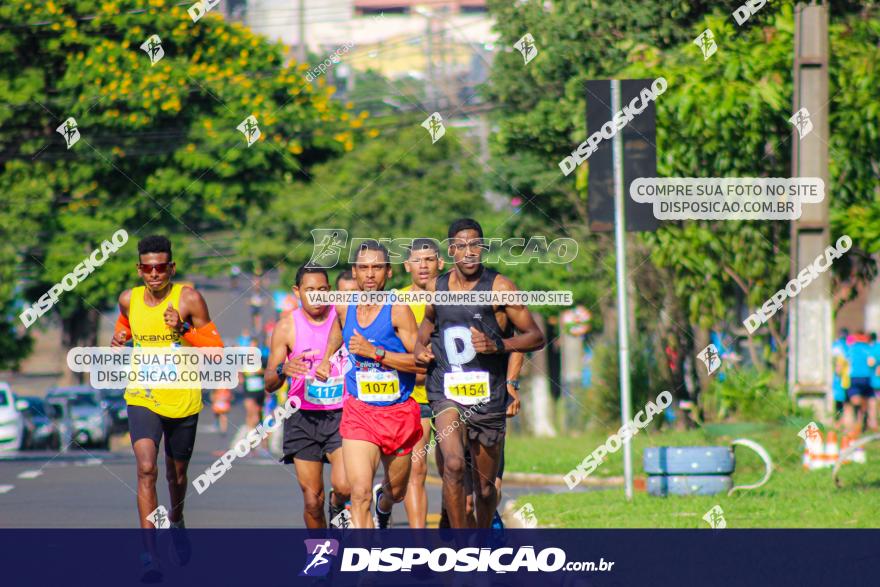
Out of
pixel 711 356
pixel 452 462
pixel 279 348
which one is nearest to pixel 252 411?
pixel 711 356

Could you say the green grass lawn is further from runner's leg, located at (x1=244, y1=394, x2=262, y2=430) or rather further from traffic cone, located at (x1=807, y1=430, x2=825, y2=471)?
runner's leg, located at (x1=244, y1=394, x2=262, y2=430)

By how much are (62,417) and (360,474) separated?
22555mm

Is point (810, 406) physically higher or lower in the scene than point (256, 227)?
lower

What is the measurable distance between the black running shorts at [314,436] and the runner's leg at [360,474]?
679mm

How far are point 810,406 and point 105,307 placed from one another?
988 inches

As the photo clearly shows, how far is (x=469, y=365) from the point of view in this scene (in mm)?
10523

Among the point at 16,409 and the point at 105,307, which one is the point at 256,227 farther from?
the point at 16,409

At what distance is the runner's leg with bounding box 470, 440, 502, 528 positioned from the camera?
10.6 metres

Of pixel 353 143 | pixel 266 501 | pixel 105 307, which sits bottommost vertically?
pixel 266 501

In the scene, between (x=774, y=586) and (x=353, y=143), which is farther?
(x=353, y=143)

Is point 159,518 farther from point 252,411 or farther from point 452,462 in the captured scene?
point 252,411

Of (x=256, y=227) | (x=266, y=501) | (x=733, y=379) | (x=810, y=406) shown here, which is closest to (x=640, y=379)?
(x=733, y=379)

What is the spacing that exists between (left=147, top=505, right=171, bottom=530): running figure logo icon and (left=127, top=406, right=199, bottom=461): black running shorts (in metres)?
0.37

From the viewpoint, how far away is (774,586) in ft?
30.0
